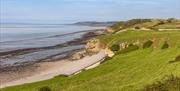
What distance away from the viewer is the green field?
2826cm

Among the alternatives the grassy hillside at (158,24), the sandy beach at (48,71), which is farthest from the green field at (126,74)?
the grassy hillside at (158,24)

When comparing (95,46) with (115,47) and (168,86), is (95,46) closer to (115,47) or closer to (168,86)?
(115,47)

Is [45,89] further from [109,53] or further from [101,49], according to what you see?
[101,49]

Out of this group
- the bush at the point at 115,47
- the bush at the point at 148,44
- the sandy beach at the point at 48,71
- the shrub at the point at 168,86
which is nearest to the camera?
the shrub at the point at 168,86

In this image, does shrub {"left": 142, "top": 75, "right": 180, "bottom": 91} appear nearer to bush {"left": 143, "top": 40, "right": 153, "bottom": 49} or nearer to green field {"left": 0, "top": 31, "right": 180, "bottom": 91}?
green field {"left": 0, "top": 31, "right": 180, "bottom": 91}

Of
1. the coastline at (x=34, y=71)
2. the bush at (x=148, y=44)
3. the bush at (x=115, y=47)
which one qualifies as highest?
the bush at (x=148, y=44)

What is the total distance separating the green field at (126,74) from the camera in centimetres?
2826

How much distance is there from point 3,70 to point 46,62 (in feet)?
33.2

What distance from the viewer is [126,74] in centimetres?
3347

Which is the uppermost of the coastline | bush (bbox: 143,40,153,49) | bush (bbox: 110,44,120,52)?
bush (bbox: 143,40,153,49)

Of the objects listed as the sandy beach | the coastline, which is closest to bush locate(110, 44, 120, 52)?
the coastline

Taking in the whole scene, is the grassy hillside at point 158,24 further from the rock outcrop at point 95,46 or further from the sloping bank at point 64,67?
the sloping bank at point 64,67

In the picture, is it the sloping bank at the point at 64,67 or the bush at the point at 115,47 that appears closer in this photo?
the sloping bank at the point at 64,67

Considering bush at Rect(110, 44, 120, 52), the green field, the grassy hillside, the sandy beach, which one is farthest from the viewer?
the grassy hillside
